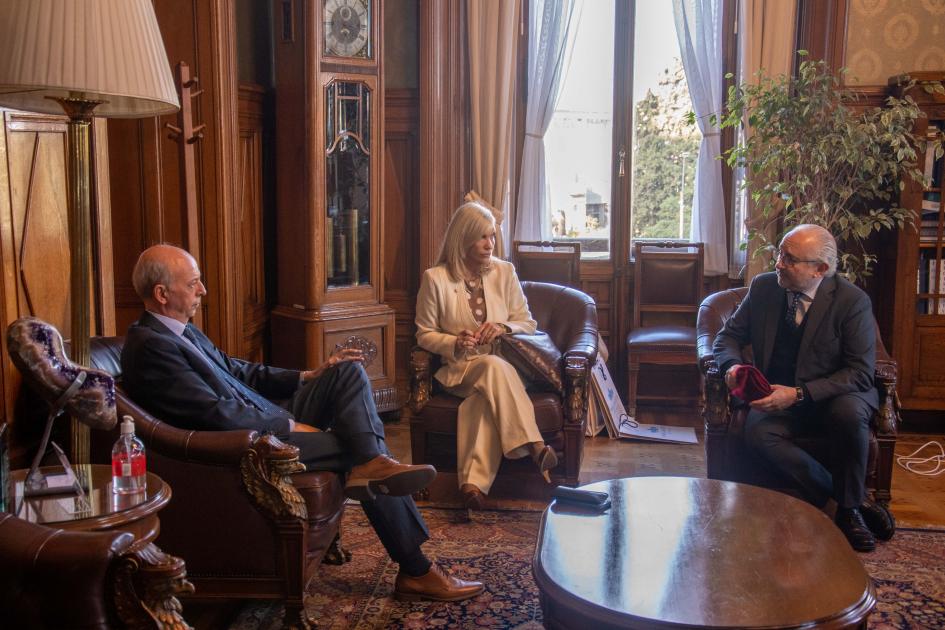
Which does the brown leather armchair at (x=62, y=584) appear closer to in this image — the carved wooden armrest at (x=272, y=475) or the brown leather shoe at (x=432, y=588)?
the carved wooden armrest at (x=272, y=475)

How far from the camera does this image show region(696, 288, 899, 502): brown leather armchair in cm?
353

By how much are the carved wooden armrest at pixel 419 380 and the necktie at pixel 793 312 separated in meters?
1.38

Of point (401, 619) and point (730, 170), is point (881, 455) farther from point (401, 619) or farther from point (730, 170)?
point (730, 170)

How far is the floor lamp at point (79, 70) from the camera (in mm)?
2096

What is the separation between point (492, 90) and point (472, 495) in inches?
106

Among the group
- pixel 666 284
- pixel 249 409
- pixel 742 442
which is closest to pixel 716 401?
pixel 742 442

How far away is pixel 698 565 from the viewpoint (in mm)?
2307

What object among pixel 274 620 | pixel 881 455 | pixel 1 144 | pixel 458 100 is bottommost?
pixel 274 620

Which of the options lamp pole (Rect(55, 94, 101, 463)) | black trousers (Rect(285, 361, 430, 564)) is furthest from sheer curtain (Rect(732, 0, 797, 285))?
lamp pole (Rect(55, 94, 101, 463))

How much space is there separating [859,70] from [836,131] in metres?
0.65

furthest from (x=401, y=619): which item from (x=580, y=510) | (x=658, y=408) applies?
(x=658, y=408)

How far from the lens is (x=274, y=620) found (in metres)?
2.85

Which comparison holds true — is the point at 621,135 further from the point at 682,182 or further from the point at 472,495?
the point at 472,495

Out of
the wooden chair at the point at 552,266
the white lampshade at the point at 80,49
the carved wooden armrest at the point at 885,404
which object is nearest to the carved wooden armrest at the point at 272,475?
the white lampshade at the point at 80,49
